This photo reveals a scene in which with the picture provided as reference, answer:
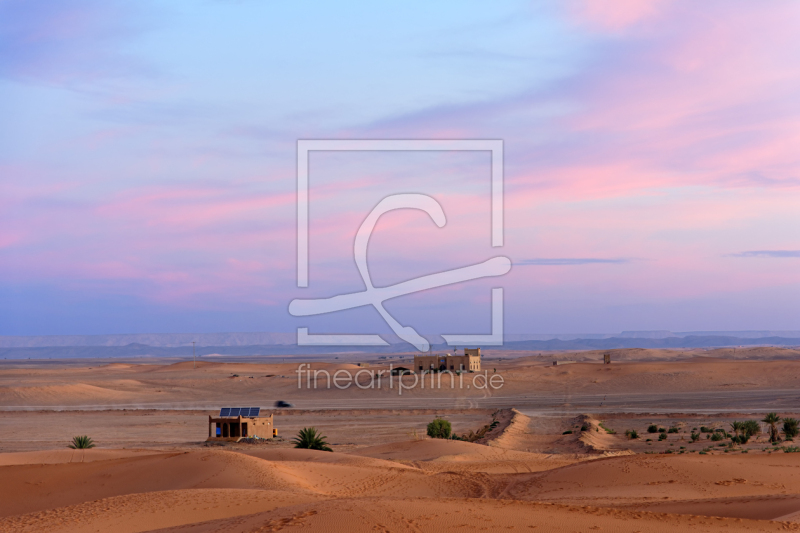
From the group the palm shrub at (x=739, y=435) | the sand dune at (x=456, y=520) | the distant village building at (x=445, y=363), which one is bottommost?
the distant village building at (x=445, y=363)

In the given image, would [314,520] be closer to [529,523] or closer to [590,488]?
[529,523]

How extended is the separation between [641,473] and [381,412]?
29.7 meters

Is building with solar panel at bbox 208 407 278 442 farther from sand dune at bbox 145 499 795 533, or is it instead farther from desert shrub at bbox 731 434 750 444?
sand dune at bbox 145 499 795 533

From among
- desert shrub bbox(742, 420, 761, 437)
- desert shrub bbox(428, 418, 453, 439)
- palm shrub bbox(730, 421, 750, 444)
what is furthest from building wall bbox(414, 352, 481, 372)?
desert shrub bbox(742, 420, 761, 437)

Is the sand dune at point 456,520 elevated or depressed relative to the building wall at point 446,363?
elevated

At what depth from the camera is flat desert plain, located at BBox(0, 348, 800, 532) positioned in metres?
11.0

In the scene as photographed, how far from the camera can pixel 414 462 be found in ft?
78.1

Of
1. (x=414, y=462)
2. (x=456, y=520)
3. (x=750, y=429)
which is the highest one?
(x=456, y=520)

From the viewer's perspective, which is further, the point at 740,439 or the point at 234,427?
the point at 234,427

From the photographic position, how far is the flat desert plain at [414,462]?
11039 mm

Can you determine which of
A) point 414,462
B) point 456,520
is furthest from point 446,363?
point 456,520

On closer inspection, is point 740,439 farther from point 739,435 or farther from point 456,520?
point 456,520

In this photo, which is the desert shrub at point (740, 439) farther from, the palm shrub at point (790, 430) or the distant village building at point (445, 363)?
the distant village building at point (445, 363)

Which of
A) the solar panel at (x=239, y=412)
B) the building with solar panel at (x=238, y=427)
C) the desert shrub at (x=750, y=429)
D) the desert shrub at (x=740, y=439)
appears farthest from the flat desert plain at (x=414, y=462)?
the solar panel at (x=239, y=412)
